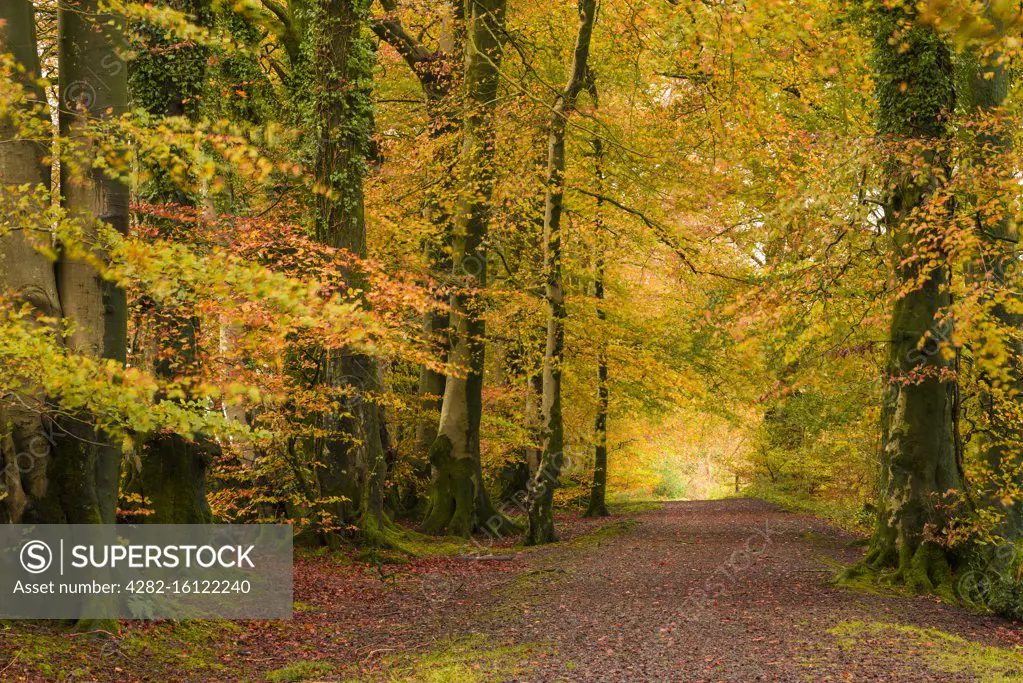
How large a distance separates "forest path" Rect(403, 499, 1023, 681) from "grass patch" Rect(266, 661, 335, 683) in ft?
4.50

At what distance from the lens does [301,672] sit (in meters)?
6.59

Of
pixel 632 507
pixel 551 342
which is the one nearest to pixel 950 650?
pixel 551 342

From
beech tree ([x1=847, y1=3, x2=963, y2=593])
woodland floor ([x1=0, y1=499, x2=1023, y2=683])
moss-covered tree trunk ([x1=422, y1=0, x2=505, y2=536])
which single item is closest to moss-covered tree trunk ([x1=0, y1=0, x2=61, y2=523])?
woodland floor ([x1=0, y1=499, x2=1023, y2=683])

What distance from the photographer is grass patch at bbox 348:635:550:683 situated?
6.04 metres

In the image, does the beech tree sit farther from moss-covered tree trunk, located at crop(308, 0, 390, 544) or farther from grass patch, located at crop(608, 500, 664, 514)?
grass patch, located at crop(608, 500, 664, 514)

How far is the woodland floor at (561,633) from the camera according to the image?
6.23 metres

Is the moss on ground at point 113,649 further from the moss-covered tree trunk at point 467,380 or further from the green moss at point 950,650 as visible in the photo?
the moss-covered tree trunk at point 467,380

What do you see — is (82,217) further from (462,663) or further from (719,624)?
(719,624)

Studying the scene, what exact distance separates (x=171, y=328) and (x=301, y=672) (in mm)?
4164

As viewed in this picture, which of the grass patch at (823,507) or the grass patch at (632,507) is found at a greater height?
the grass patch at (823,507)

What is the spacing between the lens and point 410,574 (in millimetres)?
11922

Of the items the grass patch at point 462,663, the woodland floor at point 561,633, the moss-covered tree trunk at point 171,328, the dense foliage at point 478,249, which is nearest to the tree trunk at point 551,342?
the dense foliage at point 478,249

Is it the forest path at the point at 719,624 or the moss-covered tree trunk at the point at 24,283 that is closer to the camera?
the moss-covered tree trunk at the point at 24,283

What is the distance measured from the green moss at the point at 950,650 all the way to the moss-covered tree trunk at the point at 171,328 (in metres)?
6.58
